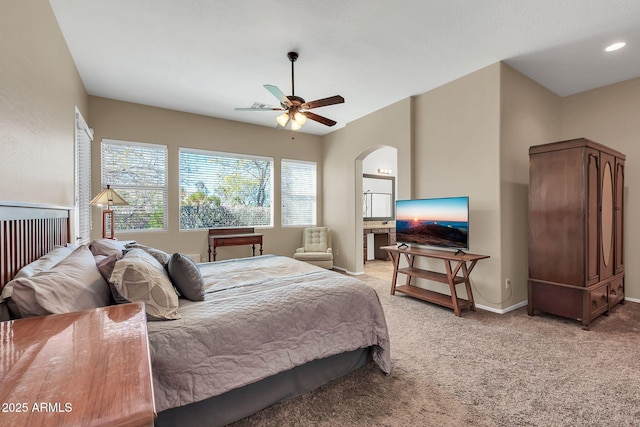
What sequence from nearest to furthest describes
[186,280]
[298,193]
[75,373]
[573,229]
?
1. [75,373]
2. [186,280]
3. [573,229]
4. [298,193]

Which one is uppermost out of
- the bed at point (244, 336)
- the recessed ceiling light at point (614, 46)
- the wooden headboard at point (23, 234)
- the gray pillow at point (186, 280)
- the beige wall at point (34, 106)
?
the recessed ceiling light at point (614, 46)

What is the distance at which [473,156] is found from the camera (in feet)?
11.7

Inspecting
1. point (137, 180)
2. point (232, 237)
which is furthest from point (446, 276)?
point (137, 180)

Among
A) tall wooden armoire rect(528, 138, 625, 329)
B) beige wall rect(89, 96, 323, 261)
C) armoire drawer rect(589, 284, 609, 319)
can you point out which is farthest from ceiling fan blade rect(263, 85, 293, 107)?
armoire drawer rect(589, 284, 609, 319)

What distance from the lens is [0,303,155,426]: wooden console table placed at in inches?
22.0

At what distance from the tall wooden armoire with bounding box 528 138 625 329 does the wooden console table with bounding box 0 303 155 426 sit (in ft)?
12.6

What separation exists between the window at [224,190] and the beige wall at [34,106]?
2.01 metres

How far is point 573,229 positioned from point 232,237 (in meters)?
4.55

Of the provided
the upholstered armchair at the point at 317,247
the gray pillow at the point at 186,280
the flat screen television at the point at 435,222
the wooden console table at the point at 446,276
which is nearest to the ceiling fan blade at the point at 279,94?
the gray pillow at the point at 186,280

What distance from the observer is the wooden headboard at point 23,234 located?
132 cm

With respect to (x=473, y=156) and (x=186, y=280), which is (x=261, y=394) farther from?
(x=473, y=156)

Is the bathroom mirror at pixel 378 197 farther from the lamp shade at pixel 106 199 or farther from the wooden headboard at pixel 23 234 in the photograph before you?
the wooden headboard at pixel 23 234

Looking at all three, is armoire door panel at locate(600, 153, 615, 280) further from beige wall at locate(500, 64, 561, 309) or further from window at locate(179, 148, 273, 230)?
window at locate(179, 148, 273, 230)

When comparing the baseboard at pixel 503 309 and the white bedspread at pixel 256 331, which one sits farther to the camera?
the baseboard at pixel 503 309
